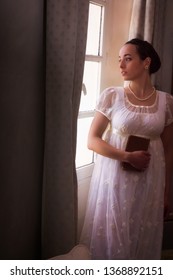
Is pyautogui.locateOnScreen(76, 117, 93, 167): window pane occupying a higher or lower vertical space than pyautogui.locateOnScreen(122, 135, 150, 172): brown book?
lower

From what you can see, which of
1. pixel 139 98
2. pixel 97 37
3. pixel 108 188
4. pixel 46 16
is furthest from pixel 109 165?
pixel 97 37

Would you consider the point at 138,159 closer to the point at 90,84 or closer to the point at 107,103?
the point at 107,103

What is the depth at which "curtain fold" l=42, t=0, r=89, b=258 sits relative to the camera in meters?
1.25

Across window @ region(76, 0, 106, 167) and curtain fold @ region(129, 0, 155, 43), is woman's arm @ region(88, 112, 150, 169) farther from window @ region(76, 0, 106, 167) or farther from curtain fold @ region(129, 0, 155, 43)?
curtain fold @ region(129, 0, 155, 43)

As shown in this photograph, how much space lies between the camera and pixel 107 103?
1.36 m

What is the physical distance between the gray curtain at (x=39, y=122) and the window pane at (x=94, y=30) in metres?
0.51

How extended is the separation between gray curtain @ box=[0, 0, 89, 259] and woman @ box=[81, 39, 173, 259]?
111 millimetres

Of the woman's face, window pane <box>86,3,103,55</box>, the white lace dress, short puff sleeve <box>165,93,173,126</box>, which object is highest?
window pane <box>86,3,103,55</box>

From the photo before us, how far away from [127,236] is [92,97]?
0.85 meters

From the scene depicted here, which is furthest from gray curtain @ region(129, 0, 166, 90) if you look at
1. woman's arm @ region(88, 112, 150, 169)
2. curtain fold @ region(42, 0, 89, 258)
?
woman's arm @ region(88, 112, 150, 169)

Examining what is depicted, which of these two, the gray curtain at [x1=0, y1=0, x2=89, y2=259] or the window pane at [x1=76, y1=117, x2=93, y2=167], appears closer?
the gray curtain at [x1=0, y1=0, x2=89, y2=259]

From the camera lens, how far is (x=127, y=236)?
4.52 ft

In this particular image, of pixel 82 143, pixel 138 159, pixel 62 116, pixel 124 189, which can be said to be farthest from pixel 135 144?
pixel 82 143

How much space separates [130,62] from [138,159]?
0.39 metres
